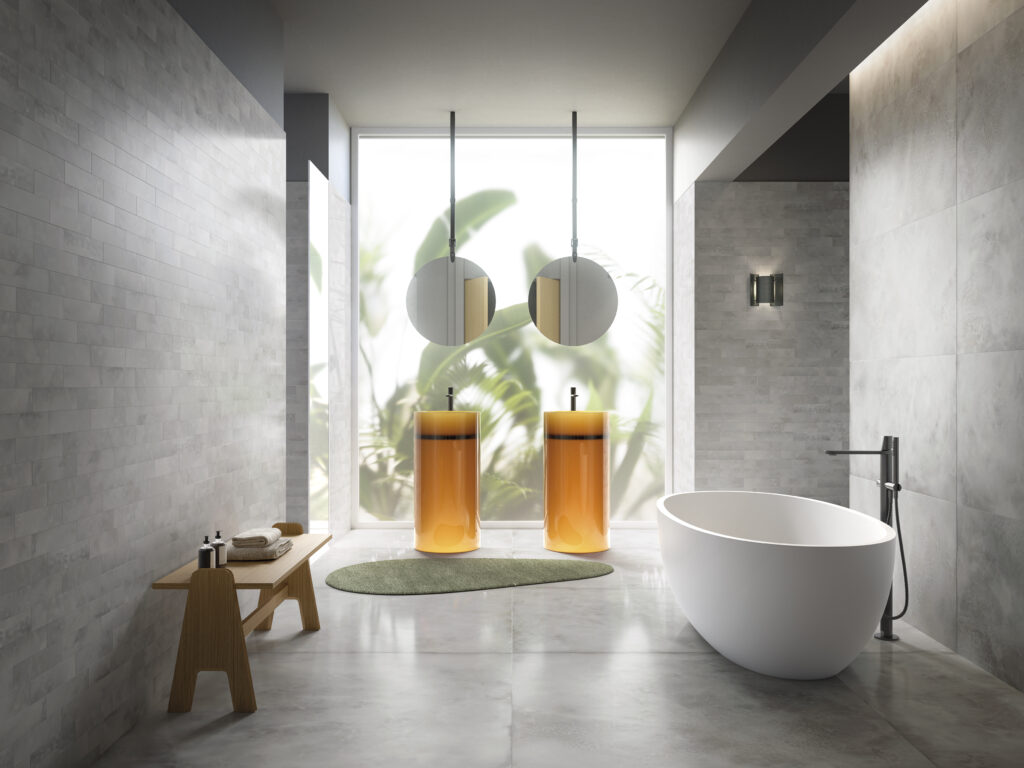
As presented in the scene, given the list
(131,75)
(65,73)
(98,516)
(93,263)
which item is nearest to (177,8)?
(131,75)

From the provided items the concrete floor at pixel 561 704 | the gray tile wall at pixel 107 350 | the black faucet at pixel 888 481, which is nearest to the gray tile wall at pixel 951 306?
the black faucet at pixel 888 481

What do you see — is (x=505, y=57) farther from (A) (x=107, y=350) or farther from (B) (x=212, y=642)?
(B) (x=212, y=642)

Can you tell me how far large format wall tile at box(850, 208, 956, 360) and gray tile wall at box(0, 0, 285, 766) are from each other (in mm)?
3048

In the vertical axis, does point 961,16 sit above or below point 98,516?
above

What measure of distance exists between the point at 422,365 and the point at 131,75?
357 centimetres

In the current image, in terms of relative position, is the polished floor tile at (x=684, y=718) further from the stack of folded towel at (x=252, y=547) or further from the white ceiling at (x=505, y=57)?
the white ceiling at (x=505, y=57)

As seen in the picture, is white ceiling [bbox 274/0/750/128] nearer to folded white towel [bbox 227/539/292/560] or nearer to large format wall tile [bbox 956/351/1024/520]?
large format wall tile [bbox 956/351/1024/520]

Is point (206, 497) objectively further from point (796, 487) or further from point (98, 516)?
point (796, 487)

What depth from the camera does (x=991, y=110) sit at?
2.94 meters

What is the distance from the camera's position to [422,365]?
586 centimetres

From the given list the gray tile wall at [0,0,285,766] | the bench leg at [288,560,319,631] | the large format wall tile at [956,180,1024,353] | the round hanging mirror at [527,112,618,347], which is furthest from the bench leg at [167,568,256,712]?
the round hanging mirror at [527,112,618,347]

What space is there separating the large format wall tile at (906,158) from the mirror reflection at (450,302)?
106 inches

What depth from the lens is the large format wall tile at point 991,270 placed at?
2793 mm

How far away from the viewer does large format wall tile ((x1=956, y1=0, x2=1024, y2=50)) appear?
285cm
